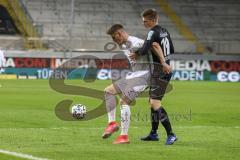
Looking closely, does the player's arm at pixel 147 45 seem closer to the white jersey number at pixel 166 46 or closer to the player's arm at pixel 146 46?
the player's arm at pixel 146 46

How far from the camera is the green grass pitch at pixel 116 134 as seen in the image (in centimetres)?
1054

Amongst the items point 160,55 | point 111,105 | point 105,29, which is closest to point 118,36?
point 160,55

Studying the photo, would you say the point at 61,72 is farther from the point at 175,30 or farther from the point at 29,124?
the point at 29,124

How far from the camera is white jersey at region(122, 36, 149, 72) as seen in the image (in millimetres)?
11922

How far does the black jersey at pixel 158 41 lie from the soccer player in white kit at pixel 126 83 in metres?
0.13

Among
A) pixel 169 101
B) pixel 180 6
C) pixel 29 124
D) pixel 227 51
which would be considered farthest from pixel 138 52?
pixel 180 6

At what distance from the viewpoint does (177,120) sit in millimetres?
17906

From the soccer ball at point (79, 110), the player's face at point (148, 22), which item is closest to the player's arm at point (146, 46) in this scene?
the player's face at point (148, 22)

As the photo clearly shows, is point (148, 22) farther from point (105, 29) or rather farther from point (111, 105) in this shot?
point (105, 29)

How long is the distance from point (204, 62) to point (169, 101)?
Answer: 21388 millimetres

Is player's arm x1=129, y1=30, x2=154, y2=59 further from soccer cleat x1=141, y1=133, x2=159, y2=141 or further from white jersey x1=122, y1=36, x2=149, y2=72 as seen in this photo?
soccer cleat x1=141, y1=133, x2=159, y2=141

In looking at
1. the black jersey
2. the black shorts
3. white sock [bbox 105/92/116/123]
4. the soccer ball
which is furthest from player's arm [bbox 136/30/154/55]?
the soccer ball

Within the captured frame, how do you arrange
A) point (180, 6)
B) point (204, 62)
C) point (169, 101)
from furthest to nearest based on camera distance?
1. point (180, 6)
2. point (204, 62)
3. point (169, 101)

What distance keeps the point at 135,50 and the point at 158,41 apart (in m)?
0.43
